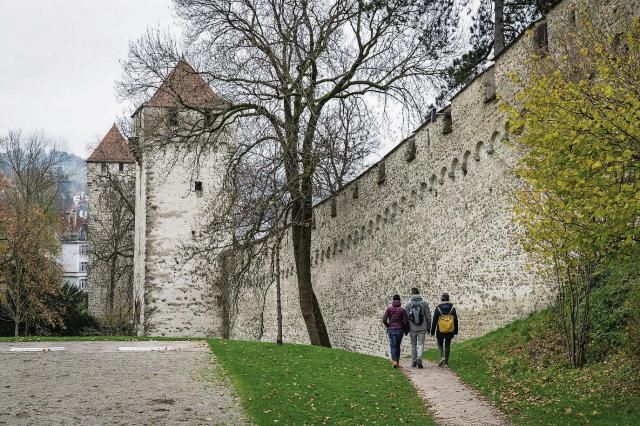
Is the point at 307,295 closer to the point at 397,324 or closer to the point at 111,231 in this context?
the point at 397,324

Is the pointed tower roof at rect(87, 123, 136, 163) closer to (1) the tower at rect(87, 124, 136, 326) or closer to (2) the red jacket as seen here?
(1) the tower at rect(87, 124, 136, 326)

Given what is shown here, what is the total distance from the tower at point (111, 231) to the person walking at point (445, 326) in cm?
2799

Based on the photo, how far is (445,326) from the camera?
556 inches

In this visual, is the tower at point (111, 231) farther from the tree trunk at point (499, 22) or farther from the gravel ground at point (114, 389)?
the gravel ground at point (114, 389)

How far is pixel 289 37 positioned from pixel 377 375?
1050 cm

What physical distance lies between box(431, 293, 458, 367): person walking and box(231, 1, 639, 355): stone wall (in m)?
1.59

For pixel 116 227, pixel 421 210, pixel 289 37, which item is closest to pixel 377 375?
pixel 421 210

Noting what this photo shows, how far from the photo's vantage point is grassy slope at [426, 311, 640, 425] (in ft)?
30.5

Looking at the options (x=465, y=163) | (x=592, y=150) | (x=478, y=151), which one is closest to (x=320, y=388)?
(x=592, y=150)

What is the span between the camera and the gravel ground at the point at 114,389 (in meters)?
10.4

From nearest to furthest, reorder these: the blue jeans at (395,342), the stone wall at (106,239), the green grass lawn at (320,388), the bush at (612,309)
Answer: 1. the green grass lawn at (320,388)
2. the bush at (612,309)
3. the blue jeans at (395,342)
4. the stone wall at (106,239)

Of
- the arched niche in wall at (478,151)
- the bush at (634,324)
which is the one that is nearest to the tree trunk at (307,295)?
the arched niche in wall at (478,151)

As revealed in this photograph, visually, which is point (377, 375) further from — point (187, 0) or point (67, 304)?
point (67, 304)

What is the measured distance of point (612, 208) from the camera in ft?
26.8
